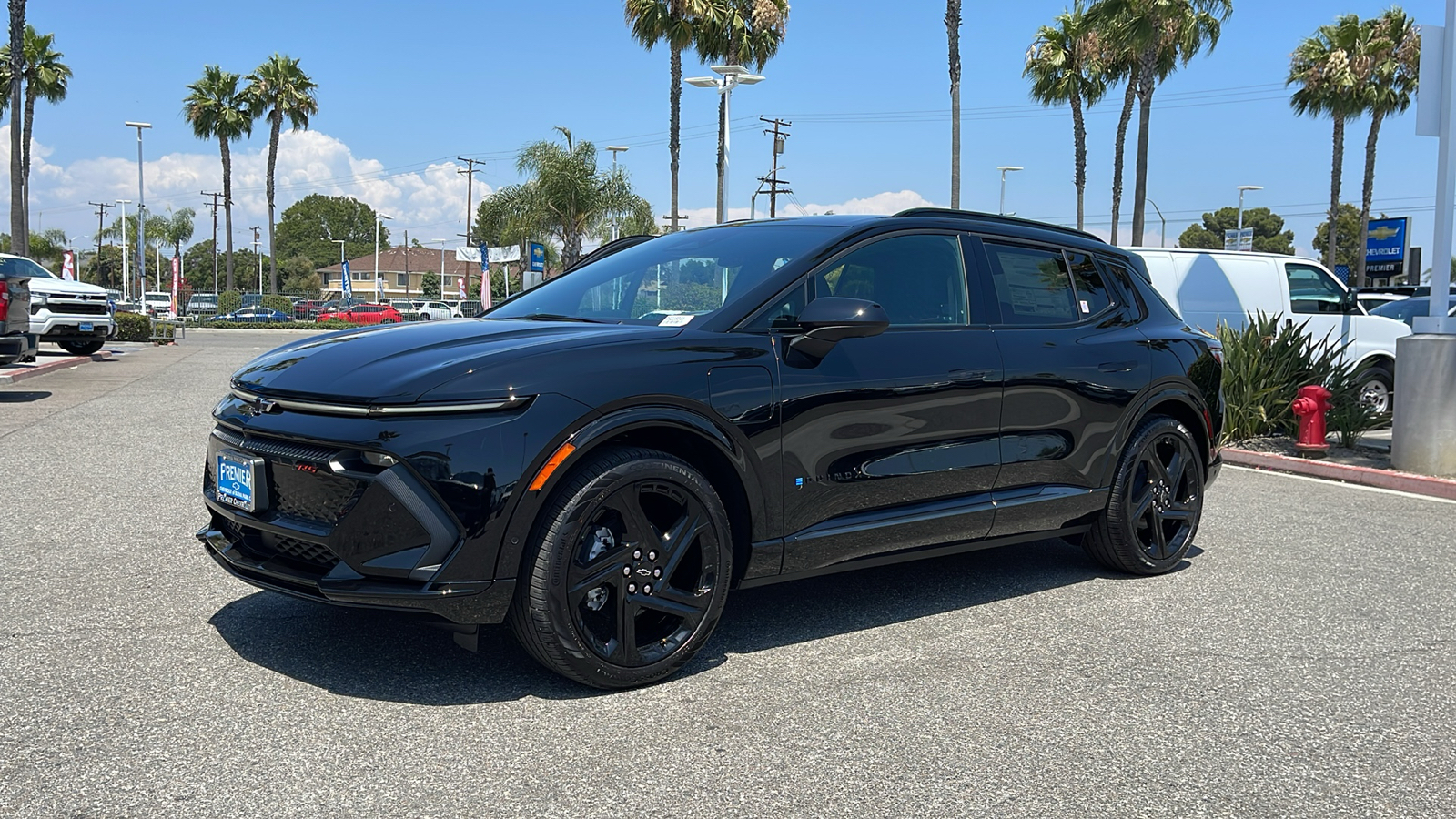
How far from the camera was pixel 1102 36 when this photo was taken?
29719 millimetres

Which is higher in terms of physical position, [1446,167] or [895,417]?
[1446,167]

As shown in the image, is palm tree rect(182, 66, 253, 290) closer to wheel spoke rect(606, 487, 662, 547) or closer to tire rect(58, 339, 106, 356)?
tire rect(58, 339, 106, 356)

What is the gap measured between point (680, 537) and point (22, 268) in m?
22.5

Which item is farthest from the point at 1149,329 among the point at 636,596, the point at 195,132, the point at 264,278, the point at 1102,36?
the point at 264,278

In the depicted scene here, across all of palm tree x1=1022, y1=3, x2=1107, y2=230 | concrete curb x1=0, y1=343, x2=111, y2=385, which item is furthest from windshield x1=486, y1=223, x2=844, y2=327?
palm tree x1=1022, y1=3, x2=1107, y2=230

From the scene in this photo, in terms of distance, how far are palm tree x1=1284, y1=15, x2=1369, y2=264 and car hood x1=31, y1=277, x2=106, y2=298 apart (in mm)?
38588

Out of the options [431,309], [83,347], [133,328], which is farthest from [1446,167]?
[431,309]

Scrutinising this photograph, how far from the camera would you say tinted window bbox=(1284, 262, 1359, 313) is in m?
13.6

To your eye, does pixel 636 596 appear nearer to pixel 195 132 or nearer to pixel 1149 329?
pixel 1149 329

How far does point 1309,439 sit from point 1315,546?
4001mm

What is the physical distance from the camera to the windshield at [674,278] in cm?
433

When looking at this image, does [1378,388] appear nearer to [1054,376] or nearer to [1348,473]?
[1348,473]

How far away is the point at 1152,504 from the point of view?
5.66 m

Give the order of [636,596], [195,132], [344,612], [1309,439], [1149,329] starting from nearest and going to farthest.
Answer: [636,596]
[344,612]
[1149,329]
[1309,439]
[195,132]
